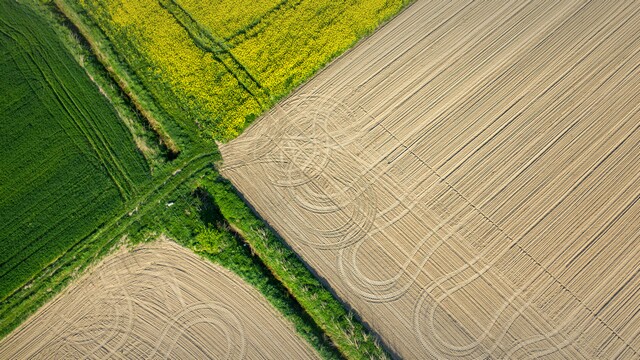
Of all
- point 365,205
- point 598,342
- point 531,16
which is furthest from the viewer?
point 531,16

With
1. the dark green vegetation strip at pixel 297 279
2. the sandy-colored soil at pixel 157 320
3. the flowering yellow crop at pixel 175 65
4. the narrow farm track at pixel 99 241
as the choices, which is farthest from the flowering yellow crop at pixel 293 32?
the sandy-colored soil at pixel 157 320

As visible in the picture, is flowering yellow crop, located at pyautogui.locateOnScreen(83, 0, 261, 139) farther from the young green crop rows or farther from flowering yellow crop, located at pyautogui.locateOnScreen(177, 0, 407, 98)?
flowering yellow crop, located at pyautogui.locateOnScreen(177, 0, 407, 98)

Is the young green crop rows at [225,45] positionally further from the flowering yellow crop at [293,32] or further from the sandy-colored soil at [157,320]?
the sandy-colored soil at [157,320]

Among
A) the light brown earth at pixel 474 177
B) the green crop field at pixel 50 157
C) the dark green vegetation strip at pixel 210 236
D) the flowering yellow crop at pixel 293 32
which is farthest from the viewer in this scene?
the flowering yellow crop at pixel 293 32

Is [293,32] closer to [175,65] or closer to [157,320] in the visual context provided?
[175,65]

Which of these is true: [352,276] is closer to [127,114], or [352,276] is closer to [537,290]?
[537,290]

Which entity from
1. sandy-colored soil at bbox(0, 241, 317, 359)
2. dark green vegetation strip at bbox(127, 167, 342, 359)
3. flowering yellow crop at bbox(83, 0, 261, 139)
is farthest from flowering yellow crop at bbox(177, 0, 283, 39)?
sandy-colored soil at bbox(0, 241, 317, 359)

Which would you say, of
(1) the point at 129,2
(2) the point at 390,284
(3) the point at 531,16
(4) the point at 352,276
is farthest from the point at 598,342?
(1) the point at 129,2
